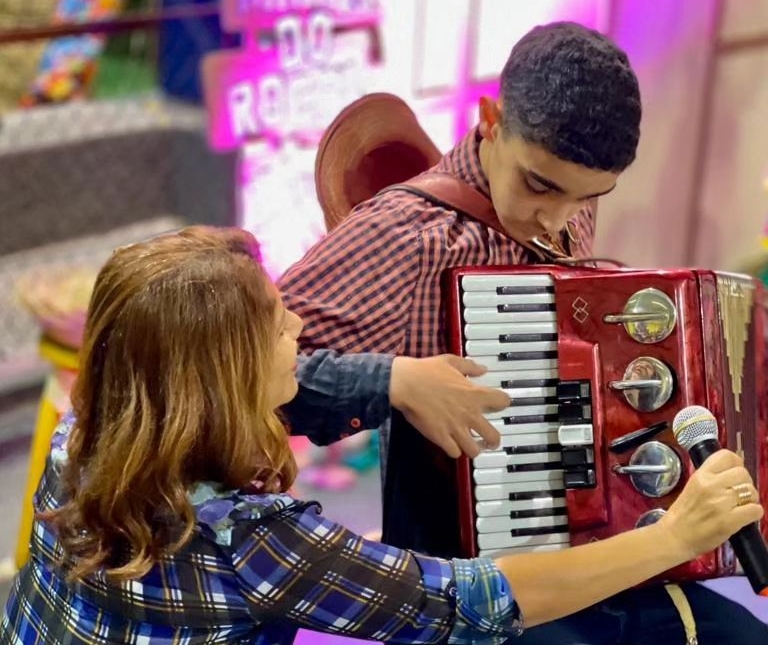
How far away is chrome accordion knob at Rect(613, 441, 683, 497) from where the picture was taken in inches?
44.7

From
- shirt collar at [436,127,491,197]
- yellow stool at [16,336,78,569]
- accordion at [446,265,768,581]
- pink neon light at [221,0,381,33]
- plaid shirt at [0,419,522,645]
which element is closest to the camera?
plaid shirt at [0,419,522,645]

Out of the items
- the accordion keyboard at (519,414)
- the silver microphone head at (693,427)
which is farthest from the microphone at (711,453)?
the accordion keyboard at (519,414)

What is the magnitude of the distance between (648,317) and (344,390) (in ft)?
1.14

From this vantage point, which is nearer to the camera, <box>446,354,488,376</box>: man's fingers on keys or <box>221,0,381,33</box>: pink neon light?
<box>446,354,488,376</box>: man's fingers on keys

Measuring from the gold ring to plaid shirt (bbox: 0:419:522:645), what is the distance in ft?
0.83

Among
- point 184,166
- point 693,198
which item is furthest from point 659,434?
point 184,166

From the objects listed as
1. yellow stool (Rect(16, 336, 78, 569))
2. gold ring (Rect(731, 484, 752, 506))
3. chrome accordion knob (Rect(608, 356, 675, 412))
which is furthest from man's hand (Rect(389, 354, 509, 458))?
yellow stool (Rect(16, 336, 78, 569))

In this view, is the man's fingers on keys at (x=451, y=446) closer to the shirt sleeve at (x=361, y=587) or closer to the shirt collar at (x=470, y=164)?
the shirt sleeve at (x=361, y=587)

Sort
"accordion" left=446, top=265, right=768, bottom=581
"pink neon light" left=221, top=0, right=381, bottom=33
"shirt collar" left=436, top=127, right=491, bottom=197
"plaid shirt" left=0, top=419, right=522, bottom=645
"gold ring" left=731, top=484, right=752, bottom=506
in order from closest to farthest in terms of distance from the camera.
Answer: "plaid shirt" left=0, top=419, right=522, bottom=645 → "gold ring" left=731, top=484, right=752, bottom=506 → "accordion" left=446, top=265, right=768, bottom=581 → "shirt collar" left=436, top=127, right=491, bottom=197 → "pink neon light" left=221, top=0, right=381, bottom=33

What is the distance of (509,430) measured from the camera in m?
1.17

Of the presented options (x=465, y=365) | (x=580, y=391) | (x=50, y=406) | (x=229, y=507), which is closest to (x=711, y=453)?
(x=580, y=391)

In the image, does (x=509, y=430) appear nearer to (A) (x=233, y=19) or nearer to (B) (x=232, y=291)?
(B) (x=232, y=291)

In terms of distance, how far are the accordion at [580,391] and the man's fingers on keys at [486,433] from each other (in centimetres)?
2

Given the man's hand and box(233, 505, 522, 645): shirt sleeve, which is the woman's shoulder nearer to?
box(233, 505, 522, 645): shirt sleeve
